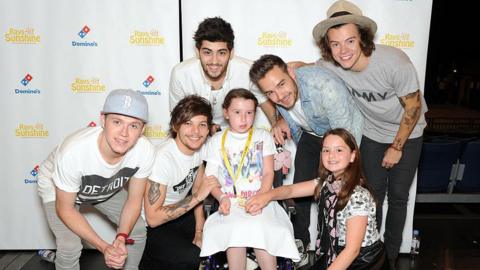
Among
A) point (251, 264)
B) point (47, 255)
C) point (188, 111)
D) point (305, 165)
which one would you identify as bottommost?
point (47, 255)

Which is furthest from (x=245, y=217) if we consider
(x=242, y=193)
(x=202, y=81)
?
(x=202, y=81)

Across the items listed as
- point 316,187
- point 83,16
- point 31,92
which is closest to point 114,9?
point 83,16

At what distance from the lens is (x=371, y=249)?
220cm

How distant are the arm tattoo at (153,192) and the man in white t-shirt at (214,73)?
66 centimetres

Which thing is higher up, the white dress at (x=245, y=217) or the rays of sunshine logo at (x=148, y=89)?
the rays of sunshine logo at (x=148, y=89)

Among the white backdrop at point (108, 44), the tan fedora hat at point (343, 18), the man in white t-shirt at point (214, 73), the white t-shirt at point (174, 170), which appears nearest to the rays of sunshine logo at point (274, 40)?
the white backdrop at point (108, 44)

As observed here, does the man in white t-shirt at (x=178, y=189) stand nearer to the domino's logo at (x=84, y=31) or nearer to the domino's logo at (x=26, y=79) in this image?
the domino's logo at (x=84, y=31)

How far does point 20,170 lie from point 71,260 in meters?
1.50

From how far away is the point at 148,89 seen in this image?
11.6ft

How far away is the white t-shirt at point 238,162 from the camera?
2.69 meters

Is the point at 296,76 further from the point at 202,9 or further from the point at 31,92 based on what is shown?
the point at 31,92

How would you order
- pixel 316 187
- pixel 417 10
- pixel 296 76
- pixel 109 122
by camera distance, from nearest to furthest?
1. pixel 109 122
2. pixel 316 187
3. pixel 296 76
4. pixel 417 10

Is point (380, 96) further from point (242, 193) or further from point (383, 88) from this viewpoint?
point (242, 193)

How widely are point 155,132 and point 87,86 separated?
2.32 ft
